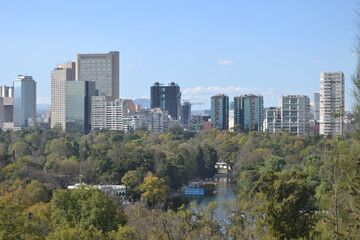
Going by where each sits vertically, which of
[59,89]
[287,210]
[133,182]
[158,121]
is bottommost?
[133,182]

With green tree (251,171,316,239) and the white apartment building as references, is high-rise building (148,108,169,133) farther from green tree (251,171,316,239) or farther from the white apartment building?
green tree (251,171,316,239)

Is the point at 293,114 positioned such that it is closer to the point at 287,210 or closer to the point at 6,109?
the point at 287,210

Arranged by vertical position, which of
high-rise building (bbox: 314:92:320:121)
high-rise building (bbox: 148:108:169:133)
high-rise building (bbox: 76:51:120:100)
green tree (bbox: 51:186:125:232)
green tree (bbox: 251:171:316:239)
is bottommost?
green tree (bbox: 51:186:125:232)

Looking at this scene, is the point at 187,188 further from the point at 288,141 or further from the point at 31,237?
the point at 31,237

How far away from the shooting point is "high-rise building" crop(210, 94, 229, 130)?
76.1 meters

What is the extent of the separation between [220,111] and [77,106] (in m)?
16.0

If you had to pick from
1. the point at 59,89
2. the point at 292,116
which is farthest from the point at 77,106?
the point at 292,116

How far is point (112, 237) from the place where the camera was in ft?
43.9

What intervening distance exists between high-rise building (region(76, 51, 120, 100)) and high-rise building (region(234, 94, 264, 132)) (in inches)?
961

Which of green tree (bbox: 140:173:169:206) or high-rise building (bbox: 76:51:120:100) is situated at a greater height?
high-rise building (bbox: 76:51:120:100)

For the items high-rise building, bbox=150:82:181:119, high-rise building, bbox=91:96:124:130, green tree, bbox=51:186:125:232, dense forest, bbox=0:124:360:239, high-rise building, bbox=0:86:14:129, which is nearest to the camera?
dense forest, bbox=0:124:360:239

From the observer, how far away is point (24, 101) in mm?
91375

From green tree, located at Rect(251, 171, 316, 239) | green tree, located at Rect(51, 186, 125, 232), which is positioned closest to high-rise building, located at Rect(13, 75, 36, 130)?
green tree, located at Rect(51, 186, 125, 232)

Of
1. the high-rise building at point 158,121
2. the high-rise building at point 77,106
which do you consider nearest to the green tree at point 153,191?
the high-rise building at point 77,106
